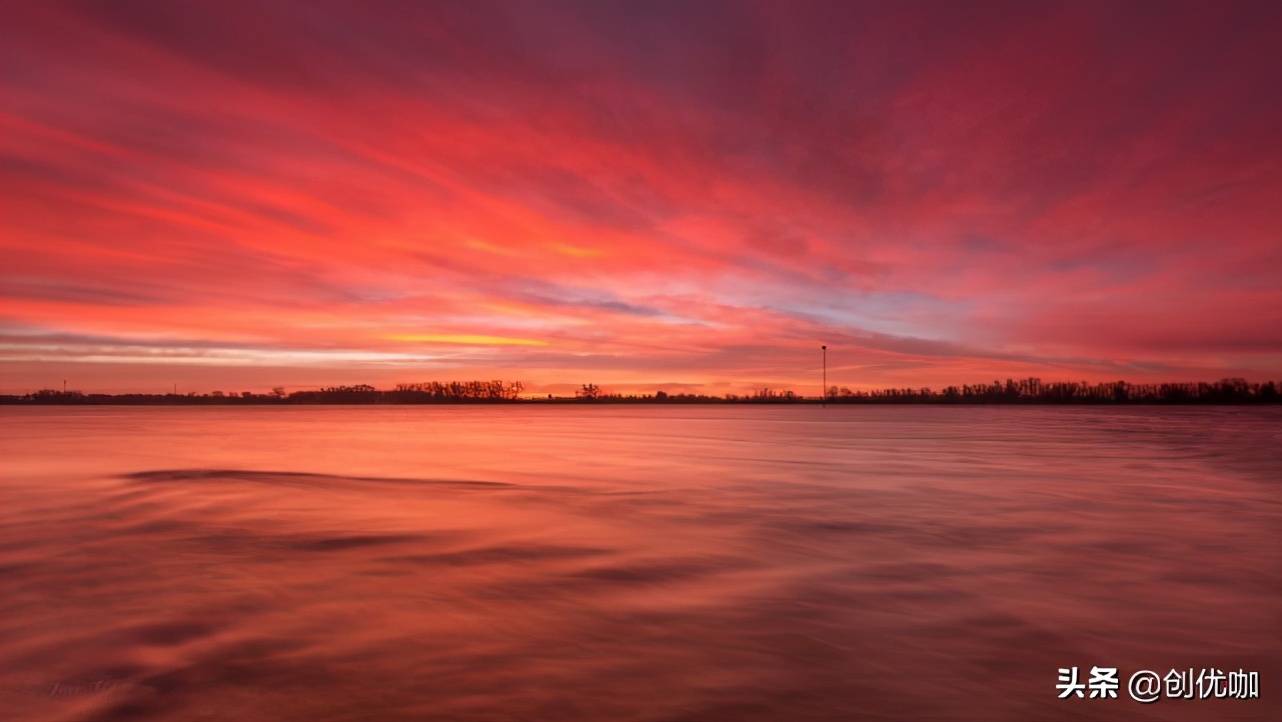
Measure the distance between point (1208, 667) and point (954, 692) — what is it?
1.82 meters

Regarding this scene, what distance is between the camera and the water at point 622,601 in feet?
12.6

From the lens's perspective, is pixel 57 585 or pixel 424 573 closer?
pixel 57 585

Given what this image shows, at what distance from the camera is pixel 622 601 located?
5887mm

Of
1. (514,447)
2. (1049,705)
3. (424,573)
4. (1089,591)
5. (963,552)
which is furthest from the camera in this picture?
(514,447)

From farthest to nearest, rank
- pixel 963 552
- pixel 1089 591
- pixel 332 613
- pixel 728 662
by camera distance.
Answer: pixel 963 552, pixel 1089 591, pixel 332 613, pixel 728 662

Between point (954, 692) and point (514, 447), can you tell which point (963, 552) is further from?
point (514, 447)

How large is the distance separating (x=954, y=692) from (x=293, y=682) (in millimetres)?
3738

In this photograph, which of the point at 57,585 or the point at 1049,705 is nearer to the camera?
the point at 1049,705

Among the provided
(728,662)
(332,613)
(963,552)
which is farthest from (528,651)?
(963,552)

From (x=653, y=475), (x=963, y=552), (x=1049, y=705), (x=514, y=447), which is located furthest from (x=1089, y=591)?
(x=514, y=447)

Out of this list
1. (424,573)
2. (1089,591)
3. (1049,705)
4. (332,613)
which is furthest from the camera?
(424,573)

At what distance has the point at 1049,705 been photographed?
3.79 m

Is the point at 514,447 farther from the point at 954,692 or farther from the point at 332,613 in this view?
the point at 954,692

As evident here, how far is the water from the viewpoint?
12.6 ft
